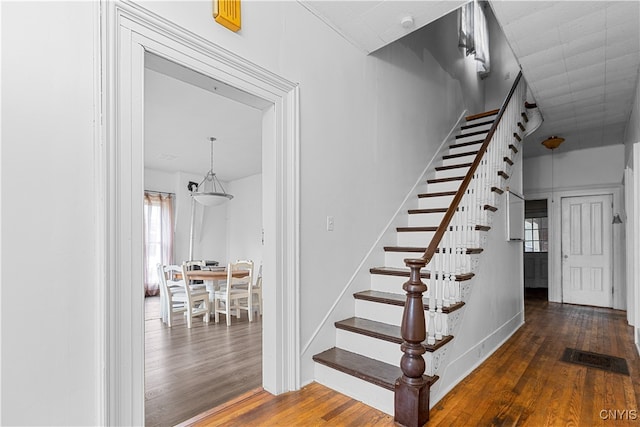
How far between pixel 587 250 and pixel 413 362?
576 centimetres

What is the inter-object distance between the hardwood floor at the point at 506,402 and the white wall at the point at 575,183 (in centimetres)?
295

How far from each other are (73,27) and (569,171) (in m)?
7.44

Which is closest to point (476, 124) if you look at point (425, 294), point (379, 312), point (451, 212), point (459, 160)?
point (459, 160)

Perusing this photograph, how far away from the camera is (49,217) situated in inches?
59.5

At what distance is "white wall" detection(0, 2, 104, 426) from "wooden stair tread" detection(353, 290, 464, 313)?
2.03m

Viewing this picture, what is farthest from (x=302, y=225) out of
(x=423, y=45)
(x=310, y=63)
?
(x=423, y=45)

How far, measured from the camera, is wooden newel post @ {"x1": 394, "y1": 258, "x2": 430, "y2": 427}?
209cm

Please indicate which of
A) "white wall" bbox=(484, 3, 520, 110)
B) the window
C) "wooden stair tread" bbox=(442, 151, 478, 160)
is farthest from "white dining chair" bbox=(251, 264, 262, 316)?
the window

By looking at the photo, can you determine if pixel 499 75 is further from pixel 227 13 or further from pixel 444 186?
pixel 227 13

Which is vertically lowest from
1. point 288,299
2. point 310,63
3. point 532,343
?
point 532,343

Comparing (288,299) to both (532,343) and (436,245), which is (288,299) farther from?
(532,343)

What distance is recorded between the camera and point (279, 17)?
252 centimetres

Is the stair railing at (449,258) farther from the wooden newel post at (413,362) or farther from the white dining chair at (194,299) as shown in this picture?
the white dining chair at (194,299)

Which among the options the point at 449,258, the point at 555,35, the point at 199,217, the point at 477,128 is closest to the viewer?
the point at 449,258
